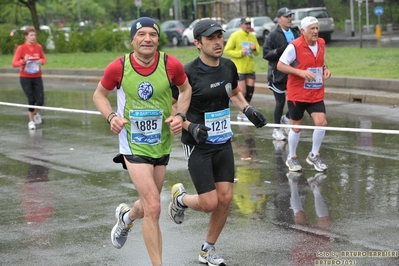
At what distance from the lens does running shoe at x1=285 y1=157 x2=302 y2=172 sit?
33.6ft

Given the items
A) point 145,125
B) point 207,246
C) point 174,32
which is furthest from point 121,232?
point 174,32

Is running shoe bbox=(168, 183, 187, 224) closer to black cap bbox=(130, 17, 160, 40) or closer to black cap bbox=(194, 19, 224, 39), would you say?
black cap bbox=(194, 19, 224, 39)

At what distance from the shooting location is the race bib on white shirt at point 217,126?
21.7ft

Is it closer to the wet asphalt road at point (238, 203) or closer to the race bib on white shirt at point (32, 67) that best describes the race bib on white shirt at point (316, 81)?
the wet asphalt road at point (238, 203)

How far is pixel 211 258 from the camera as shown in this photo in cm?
643

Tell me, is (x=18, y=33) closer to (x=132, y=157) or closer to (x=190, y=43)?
(x=190, y=43)

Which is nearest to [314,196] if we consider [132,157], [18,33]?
[132,157]

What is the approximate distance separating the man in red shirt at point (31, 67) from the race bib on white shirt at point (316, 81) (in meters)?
6.55

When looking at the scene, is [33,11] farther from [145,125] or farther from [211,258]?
[211,258]

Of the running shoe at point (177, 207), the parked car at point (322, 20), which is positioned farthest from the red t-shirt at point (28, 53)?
the parked car at point (322, 20)

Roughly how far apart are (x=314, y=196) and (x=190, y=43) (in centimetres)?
4103

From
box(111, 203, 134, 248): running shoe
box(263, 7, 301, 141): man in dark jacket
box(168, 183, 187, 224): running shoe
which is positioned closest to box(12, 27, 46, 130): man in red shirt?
box(263, 7, 301, 141): man in dark jacket

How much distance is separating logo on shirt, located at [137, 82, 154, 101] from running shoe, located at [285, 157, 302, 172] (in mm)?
4322

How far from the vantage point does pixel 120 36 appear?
3691 centimetres
